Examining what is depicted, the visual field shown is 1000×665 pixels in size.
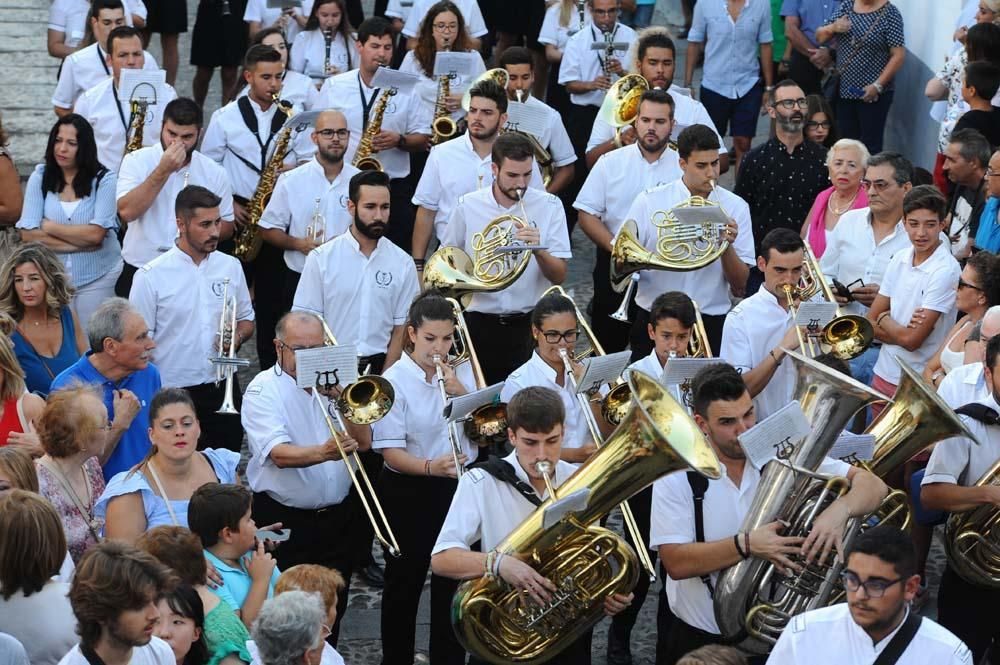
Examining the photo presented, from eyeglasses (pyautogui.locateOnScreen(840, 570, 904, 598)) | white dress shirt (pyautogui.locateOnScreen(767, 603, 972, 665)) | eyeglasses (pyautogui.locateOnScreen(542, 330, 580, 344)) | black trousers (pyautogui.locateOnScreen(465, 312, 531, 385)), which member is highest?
eyeglasses (pyautogui.locateOnScreen(840, 570, 904, 598))

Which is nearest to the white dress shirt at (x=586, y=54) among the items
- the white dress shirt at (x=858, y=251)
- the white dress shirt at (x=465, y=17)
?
the white dress shirt at (x=465, y=17)

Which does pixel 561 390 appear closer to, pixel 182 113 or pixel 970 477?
pixel 970 477

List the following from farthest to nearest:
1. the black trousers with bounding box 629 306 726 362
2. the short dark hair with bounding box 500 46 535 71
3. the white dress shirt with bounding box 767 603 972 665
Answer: the short dark hair with bounding box 500 46 535 71 → the black trousers with bounding box 629 306 726 362 → the white dress shirt with bounding box 767 603 972 665

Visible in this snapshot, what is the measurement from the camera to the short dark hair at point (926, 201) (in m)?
8.20

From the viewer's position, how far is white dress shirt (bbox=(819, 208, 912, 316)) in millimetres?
8922

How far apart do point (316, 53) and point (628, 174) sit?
11.5 feet

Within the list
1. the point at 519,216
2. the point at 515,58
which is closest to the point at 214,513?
the point at 519,216

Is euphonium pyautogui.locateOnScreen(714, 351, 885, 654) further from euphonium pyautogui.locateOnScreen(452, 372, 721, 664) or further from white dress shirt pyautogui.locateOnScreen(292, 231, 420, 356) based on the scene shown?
white dress shirt pyautogui.locateOnScreen(292, 231, 420, 356)

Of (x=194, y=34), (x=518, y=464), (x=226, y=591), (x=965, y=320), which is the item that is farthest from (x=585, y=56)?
(x=226, y=591)

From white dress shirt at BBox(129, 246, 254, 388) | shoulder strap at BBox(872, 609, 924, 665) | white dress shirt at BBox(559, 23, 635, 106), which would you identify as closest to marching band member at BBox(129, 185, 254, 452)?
white dress shirt at BBox(129, 246, 254, 388)

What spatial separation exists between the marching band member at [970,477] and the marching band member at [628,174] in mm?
3250

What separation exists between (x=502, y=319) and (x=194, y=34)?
236 inches

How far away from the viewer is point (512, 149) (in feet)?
29.3

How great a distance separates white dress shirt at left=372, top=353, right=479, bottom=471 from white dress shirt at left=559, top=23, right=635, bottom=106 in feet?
17.5
